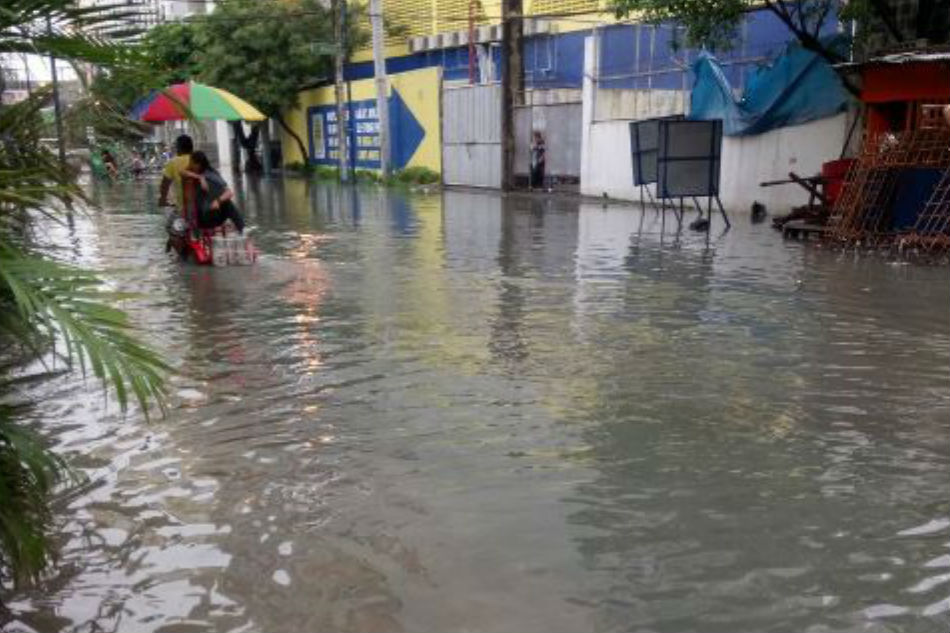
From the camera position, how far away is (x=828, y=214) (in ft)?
44.8

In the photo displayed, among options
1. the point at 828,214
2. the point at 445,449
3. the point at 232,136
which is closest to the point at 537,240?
→ the point at 828,214

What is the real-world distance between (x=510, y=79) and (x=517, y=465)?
21.1m

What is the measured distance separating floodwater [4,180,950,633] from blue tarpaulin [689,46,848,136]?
26.6 feet

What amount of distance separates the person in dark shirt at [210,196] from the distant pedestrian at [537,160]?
15102mm

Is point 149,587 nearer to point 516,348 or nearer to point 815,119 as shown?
point 516,348

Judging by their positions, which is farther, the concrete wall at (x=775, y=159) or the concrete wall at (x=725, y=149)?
the concrete wall at (x=725, y=149)

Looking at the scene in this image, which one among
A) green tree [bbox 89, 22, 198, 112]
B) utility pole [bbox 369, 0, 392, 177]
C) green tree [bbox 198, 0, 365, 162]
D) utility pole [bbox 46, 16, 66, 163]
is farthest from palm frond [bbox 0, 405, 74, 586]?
green tree [bbox 198, 0, 365, 162]

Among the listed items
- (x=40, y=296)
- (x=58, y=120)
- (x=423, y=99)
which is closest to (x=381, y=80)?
(x=423, y=99)

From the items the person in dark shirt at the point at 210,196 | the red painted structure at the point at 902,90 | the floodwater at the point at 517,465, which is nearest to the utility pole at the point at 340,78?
the red painted structure at the point at 902,90

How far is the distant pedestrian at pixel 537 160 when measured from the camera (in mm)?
24875

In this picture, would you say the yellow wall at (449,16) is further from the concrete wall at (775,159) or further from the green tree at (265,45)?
the concrete wall at (775,159)

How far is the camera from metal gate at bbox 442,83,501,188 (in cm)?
2583

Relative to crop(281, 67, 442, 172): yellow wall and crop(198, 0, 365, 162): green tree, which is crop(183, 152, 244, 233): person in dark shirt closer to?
crop(281, 67, 442, 172): yellow wall

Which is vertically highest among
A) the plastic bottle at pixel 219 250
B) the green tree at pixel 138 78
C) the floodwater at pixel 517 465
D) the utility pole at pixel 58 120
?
the green tree at pixel 138 78
